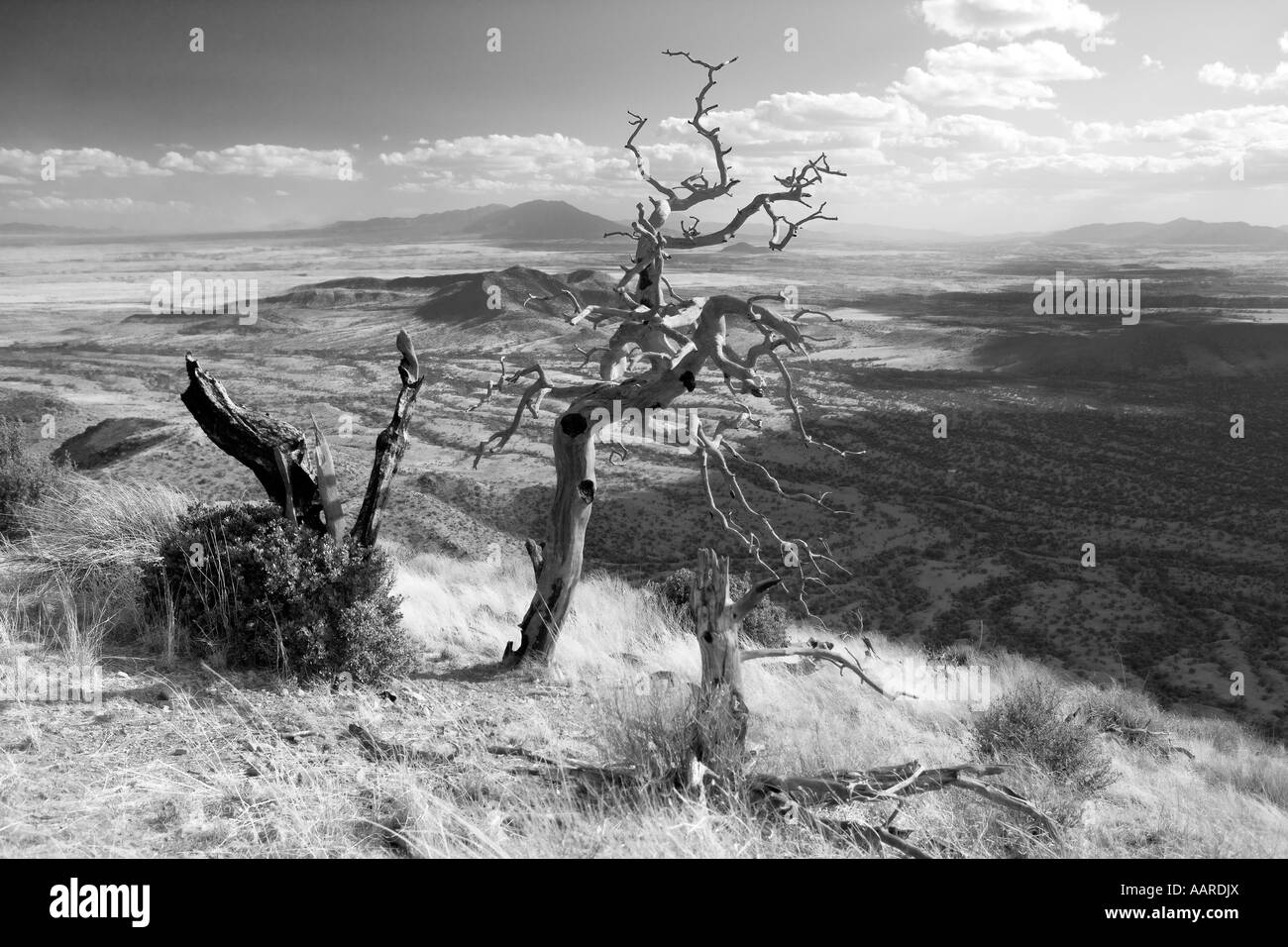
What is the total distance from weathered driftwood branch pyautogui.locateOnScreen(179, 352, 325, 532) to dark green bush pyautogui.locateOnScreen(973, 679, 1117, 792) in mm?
5600

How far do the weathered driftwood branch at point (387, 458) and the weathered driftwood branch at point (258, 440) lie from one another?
346mm

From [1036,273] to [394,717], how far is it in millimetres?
139377

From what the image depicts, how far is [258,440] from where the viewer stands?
694 cm

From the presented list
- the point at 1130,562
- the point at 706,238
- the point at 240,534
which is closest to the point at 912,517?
the point at 1130,562

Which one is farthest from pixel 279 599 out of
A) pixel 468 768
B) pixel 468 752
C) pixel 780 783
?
pixel 780 783

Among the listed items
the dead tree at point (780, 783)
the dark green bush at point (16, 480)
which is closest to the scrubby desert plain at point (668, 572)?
the dead tree at point (780, 783)

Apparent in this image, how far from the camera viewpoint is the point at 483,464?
2591cm

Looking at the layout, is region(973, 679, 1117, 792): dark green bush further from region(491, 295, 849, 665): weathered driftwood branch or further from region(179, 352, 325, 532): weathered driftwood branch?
region(179, 352, 325, 532): weathered driftwood branch

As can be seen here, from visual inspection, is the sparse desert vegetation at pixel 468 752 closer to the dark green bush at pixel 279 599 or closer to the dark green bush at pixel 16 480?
the dark green bush at pixel 279 599

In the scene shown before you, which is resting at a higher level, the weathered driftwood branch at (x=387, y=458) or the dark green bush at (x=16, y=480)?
the weathered driftwood branch at (x=387, y=458)

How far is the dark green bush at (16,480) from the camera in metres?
10.6

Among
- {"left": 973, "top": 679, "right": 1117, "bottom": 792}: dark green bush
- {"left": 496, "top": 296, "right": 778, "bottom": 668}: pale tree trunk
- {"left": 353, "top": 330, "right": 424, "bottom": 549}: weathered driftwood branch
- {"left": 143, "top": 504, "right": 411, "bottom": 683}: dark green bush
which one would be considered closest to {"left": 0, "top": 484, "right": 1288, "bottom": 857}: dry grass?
{"left": 973, "top": 679, "right": 1117, "bottom": 792}: dark green bush

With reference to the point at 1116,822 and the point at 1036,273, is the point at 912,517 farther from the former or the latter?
the point at 1036,273

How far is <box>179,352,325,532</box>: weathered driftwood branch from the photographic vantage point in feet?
22.1
